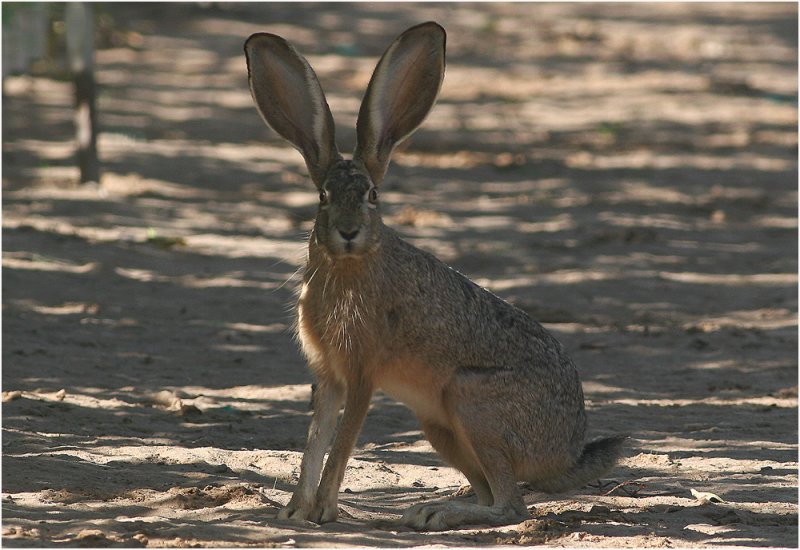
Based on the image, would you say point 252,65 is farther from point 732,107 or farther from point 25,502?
point 732,107

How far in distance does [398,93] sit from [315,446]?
158 cm

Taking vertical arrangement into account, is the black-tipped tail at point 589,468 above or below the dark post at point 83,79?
below

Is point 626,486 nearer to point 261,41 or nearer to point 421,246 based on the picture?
point 261,41

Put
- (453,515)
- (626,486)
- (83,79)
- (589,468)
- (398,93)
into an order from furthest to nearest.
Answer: (83,79) < (626,486) < (589,468) < (398,93) < (453,515)

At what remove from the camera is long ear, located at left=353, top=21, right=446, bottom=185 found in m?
5.66

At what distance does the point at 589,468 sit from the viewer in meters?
5.94

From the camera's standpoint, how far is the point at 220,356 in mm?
8461

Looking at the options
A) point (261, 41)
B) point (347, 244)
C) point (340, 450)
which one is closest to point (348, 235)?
point (347, 244)

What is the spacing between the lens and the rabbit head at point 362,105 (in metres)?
5.52

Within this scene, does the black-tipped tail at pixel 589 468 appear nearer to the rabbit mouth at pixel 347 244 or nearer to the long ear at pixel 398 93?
the rabbit mouth at pixel 347 244

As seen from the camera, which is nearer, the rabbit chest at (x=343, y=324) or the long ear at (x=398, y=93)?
the rabbit chest at (x=343, y=324)

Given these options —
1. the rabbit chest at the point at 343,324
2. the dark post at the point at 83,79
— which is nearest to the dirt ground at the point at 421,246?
the dark post at the point at 83,79

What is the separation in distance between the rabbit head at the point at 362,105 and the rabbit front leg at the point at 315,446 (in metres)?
0.69

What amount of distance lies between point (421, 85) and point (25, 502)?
2.46m
